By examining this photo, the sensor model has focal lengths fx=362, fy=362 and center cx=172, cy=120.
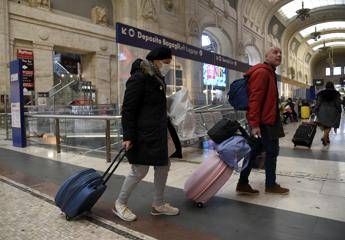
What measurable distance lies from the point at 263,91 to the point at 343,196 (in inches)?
53.6

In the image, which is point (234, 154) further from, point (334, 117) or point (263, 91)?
point (334, 117)

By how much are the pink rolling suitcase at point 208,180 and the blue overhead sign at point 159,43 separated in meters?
3.34

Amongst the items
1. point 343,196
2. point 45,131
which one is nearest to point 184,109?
point 343,196

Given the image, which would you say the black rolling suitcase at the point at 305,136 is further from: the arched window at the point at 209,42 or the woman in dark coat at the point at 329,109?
the arched window at the point at 209,42

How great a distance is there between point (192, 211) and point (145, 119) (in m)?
1.01

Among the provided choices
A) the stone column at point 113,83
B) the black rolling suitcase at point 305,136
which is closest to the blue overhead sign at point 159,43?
the black rolling suitcase at point 305,136

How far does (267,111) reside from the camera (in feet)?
12.0

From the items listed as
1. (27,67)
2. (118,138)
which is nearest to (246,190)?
(118,138)

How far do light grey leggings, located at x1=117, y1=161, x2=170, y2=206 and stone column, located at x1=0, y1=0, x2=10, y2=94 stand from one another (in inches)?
485

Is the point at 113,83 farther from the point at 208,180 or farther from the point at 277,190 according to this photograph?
the point at 208,180

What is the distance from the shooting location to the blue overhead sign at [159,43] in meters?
6.11

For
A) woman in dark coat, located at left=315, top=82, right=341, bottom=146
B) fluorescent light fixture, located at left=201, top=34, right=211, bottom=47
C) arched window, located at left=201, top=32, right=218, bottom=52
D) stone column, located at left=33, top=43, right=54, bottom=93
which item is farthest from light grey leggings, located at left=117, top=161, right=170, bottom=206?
fluorescent light fixture, located at left=201, top=34, right=211, bottom=47

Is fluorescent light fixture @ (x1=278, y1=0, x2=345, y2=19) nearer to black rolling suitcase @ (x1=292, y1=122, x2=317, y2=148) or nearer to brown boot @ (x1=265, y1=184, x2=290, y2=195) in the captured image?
black rolling suitcase @ (x1=292, y1=122, x2=317, y2=148)

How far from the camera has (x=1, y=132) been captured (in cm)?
1100
